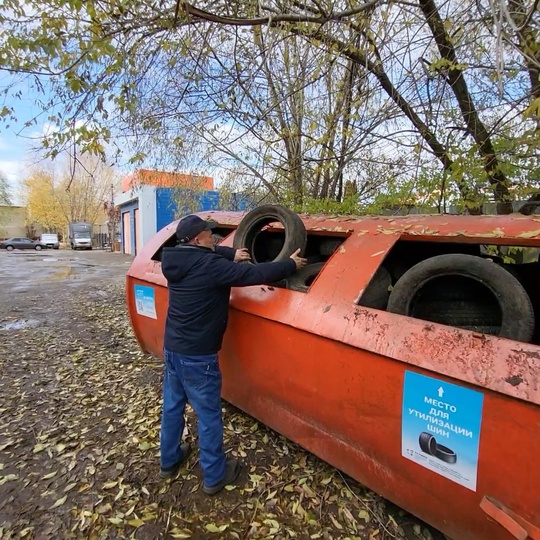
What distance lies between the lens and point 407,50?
15.9 feet

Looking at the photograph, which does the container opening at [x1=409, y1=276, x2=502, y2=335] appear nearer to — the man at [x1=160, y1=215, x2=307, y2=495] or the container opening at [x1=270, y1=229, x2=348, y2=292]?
the container opening at [x1=270, y1=229, x2=348, y2=292]

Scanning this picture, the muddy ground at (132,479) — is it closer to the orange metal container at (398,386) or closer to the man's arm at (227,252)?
the orange metal container at (398,386)

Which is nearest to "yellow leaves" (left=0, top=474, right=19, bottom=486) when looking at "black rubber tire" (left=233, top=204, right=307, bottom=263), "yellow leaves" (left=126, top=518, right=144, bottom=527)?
"yellow leaves" (left=126, top=518, right=144, bottom=527)

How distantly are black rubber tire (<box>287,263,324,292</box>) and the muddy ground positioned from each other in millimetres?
1301

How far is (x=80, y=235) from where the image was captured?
128ft

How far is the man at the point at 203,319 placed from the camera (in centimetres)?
260

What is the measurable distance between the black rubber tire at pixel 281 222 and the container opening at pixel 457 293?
69 centimetres

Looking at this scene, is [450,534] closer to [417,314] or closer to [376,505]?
[376,505]

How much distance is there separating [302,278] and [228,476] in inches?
59.7

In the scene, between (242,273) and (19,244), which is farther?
(19,244)

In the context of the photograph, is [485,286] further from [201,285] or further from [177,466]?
[177,466]

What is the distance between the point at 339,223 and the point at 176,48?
3.09 metres

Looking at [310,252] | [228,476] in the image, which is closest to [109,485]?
[228,476]

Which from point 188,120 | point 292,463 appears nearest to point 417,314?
point 292,463
